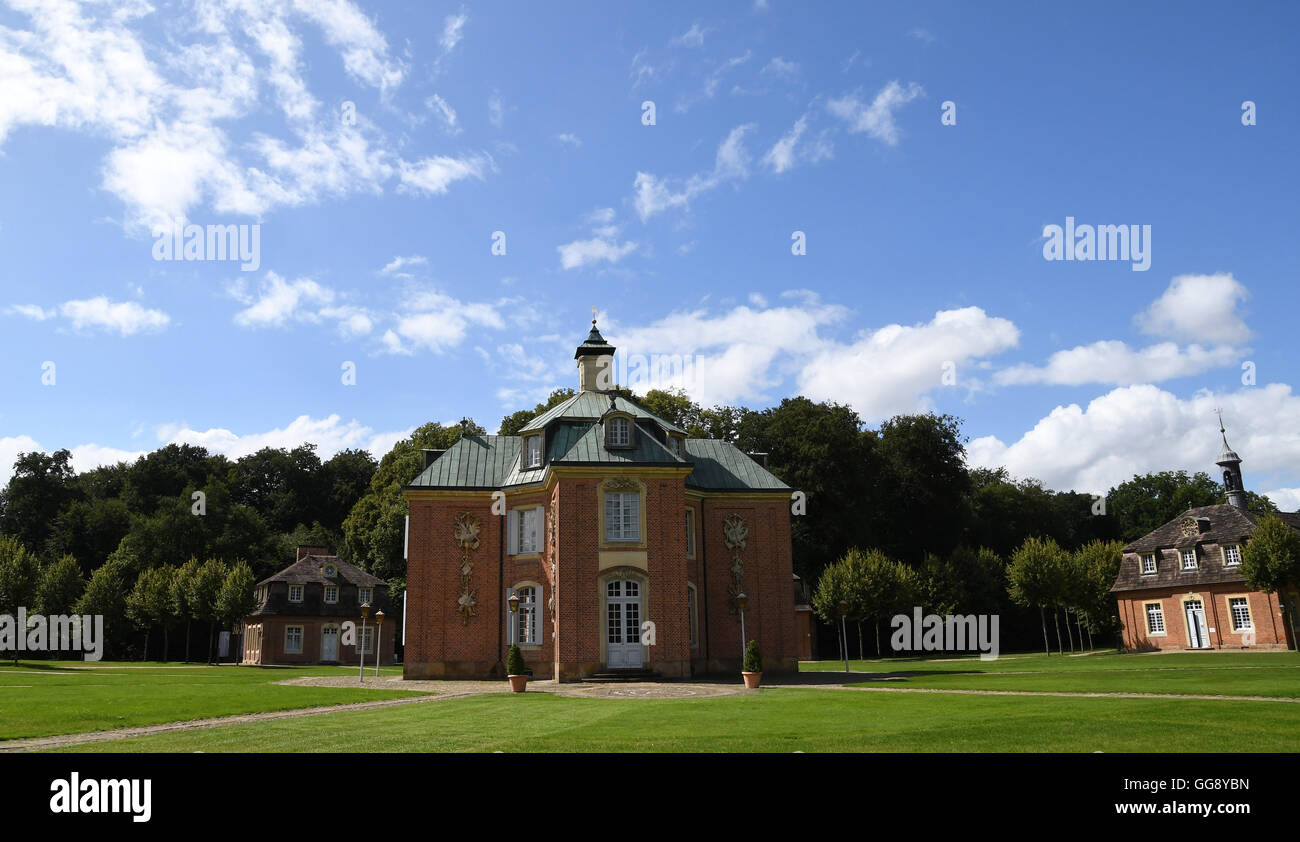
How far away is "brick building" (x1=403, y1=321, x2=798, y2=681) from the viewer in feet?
104

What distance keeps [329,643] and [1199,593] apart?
54.8 metres

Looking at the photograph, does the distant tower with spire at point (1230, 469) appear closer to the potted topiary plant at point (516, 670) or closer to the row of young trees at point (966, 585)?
the row of young trees at point (966, 585)

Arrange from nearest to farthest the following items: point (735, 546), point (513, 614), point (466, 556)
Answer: point (513, 614) < point (466, 556) < point (735, 546)

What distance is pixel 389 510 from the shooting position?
5997cm

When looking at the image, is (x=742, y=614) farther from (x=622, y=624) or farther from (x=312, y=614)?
(x=312, y=614)

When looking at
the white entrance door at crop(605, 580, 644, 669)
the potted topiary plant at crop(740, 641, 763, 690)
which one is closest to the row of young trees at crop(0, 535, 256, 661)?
the white entrance door at crop(605, 580, 644, 669)

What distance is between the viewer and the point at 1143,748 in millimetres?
9617

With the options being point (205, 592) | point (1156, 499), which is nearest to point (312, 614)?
point (205, 592)

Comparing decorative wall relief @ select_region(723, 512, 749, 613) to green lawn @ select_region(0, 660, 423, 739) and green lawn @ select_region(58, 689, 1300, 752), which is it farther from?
green lawn @ select_region(58, 689, 1300, 752)
